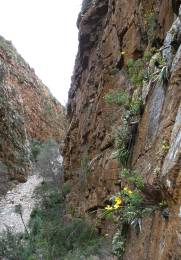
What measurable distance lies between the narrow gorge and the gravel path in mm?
55

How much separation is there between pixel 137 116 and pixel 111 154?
3035 mm

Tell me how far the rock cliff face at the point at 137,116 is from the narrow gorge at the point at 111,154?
0.08 ft

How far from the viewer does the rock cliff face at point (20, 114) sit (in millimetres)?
25375

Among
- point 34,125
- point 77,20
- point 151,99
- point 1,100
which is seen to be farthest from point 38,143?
point 151,99

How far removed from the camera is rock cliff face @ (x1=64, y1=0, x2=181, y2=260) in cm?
541

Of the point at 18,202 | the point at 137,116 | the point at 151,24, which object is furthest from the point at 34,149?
the point at 137,116

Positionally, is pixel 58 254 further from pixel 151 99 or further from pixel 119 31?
pixel 119 31

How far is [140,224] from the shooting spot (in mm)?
6480

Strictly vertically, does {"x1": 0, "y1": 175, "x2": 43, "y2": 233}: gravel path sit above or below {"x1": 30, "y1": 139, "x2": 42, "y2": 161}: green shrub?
below

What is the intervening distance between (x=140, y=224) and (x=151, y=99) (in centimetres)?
227

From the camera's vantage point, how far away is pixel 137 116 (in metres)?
8.35

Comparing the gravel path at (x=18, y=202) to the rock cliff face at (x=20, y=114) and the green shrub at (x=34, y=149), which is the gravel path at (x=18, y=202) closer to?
the rock cliff face at (x=20, y=114)

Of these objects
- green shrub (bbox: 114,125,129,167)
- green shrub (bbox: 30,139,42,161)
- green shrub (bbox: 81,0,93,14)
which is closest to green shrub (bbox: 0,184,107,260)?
green shrub (bbox: 114,125,129,167)

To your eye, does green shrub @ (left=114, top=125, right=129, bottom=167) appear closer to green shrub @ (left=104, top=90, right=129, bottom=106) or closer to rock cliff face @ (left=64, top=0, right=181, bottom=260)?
rock cliff face @ (left=64, top=0, right=181, bottom=260)
